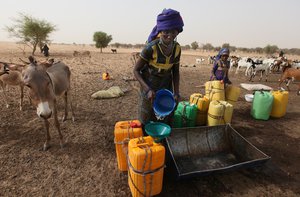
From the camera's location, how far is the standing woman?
2.43 metres

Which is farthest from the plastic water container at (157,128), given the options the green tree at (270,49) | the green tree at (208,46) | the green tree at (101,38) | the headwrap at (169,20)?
the green tree at (208,46)

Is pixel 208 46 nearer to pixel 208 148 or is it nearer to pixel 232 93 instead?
pixel 232 93

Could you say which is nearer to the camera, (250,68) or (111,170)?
(111,170)

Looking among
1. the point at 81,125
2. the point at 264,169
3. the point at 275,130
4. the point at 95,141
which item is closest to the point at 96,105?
the point at 81,125

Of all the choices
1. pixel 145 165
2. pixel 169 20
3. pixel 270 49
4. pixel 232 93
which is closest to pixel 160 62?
pixel 169 20

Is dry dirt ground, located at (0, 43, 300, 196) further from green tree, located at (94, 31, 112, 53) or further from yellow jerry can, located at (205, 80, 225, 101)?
green tree, located at (94, 31, 112, 53)

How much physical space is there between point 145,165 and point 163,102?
90 centimetres

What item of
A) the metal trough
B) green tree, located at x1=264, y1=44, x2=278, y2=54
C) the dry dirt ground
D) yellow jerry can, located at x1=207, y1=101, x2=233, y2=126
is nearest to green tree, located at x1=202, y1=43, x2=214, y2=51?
green tree, located at x1=264, y1=44, x2=278, y2=54

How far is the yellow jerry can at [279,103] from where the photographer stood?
18.2 ft

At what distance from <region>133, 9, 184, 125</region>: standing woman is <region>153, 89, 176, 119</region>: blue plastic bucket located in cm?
12

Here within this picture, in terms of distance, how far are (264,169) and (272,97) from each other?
2.84 metres

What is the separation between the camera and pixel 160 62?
8.77 feet

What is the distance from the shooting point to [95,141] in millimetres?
4215

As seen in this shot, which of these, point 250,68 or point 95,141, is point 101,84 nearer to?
point 95,141
